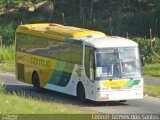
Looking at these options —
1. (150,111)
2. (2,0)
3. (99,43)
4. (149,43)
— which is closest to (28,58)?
(99,43)

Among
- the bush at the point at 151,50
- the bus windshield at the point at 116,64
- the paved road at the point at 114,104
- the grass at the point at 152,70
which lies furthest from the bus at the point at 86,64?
the bush at the point at 151,50

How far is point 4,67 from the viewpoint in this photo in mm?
42344

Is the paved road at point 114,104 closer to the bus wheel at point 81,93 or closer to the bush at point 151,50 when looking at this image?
the bus wheel at point 81,93

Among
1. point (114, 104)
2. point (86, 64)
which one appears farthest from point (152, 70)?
point (86, 64)

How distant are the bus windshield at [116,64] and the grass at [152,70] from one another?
11.4 metres

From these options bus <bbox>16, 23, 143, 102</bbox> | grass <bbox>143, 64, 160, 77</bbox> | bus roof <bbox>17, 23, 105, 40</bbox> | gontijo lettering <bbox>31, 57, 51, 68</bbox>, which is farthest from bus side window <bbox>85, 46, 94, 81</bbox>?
grass <bbox>143, 64, 160, 77</bbox>

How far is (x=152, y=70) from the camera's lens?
126 ft

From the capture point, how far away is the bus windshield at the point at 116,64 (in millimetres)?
25141

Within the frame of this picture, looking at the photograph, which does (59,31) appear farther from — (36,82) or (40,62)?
(36,82)

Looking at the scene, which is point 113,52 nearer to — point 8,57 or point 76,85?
point 76,85

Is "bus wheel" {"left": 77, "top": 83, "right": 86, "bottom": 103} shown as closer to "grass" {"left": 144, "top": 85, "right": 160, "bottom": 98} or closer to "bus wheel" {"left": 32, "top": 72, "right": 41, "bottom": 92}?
"grass" {"left": 144, "top": 85, "right": 160, "bottom": 98}

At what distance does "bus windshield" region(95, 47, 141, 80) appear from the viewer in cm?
2514

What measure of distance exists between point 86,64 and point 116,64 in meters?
1.22

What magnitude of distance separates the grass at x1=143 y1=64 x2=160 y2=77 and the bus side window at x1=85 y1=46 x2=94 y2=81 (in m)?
11.6
